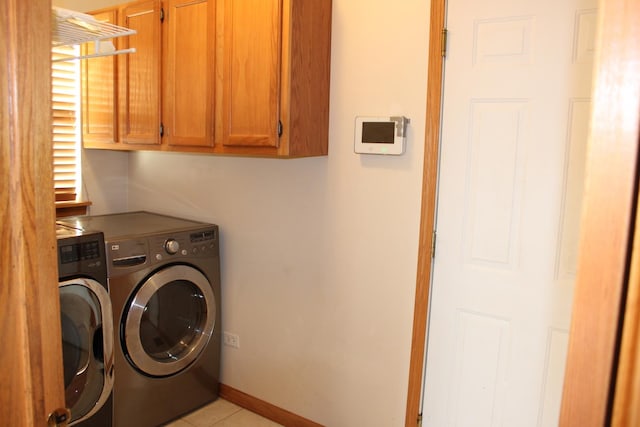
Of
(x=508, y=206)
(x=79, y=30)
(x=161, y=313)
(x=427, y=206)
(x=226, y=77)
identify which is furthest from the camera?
(x=161, y=313)

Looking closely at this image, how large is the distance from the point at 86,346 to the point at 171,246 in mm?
637

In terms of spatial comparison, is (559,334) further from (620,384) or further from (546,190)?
(620,384)

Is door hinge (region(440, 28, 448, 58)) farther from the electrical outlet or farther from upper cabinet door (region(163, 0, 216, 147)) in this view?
the electrical outlet

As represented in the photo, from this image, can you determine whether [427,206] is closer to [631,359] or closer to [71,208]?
[631,359]

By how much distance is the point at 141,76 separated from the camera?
287 cm

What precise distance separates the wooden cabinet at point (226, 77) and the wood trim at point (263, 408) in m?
1.42

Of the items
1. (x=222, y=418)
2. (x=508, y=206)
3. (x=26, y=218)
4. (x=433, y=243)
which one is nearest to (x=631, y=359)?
(x=26, y=218)

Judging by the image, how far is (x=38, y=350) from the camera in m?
0.80

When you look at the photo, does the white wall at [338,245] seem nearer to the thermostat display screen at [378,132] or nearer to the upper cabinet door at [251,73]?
the thermostat display screen at [378,132]

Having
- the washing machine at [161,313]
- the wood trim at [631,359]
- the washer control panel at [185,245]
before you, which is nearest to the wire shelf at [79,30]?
the washing machine at [161,313]

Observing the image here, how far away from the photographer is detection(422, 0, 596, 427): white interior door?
1.88 m

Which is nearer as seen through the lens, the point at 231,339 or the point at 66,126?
the point at 231,339

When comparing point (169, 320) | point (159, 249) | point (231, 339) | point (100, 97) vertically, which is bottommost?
point (231, 339)

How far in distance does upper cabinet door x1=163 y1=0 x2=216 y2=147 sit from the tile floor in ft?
4.98
